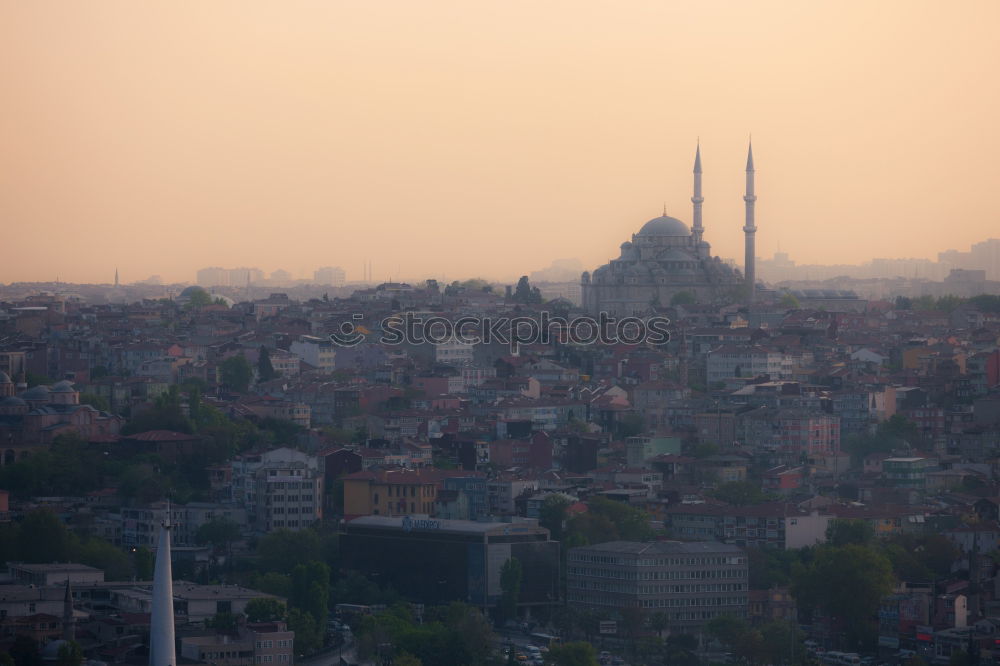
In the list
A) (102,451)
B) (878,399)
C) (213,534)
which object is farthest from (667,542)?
(878,399)

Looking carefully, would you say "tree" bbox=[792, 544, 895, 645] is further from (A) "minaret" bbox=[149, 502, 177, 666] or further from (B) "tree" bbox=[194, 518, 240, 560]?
(A) "minaret" bbox=[149, 502, 177, 666]

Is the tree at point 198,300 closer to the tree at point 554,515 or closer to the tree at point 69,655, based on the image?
the tree at point 554,515

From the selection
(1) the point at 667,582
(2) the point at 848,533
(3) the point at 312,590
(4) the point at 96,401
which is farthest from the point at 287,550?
(4) the point at 96,401

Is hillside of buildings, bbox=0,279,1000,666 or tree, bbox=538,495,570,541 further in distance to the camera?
tree, bbox=538,495,570,541

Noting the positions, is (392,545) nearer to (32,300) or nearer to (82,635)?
(82,635)

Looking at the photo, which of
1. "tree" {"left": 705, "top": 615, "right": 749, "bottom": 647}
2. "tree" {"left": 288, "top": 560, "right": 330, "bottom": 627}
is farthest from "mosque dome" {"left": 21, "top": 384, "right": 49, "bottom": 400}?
"tree" {"left": 705, "top": 615, "right": 749, "bottom": 647}

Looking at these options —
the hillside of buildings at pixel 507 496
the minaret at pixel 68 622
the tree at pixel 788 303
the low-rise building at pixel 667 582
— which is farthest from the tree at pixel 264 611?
the tree at pixel 788 303
